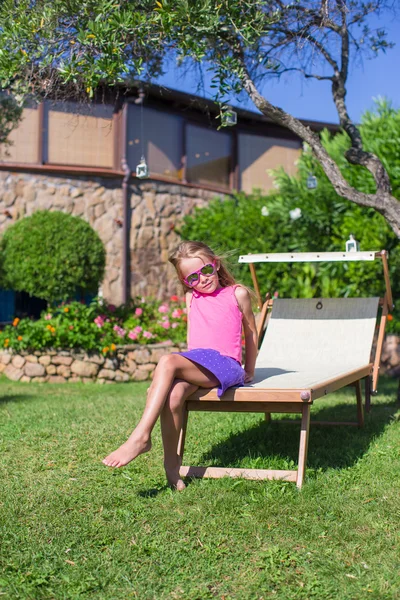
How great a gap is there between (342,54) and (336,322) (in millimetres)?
2663

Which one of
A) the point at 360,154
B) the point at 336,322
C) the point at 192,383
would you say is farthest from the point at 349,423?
the point at 360,154

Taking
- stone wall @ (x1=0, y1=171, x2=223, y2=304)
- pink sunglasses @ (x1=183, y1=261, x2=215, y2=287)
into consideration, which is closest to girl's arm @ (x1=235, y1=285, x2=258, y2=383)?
pink sunglasses @ (x1=183, y1=261, x2=215, y2=287)

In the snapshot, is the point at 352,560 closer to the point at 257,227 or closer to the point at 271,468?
the point at 271,468

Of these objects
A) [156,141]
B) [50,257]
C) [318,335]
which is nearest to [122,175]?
[156,141]

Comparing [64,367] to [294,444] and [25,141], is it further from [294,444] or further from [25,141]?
[294,444]

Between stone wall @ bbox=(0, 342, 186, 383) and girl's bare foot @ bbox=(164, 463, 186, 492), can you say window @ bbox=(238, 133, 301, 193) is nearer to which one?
stone wall @ bbox=(0, 342, 186, 383)

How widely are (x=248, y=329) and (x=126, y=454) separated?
1.22m

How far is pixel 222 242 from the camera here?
10.8 meters

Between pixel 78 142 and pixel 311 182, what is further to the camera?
pixel 78 142

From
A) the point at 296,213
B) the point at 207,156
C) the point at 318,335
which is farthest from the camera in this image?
the point at 207,156

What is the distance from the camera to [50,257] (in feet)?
31.2

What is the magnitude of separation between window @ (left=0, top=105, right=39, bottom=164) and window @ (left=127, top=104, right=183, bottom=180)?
167 centimetres

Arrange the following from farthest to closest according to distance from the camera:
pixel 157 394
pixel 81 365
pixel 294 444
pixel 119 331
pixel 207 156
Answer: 1. pixel 207 156
2. pixel 119 331
3. pixel 81 365
4. pixel 294 444
5. pixel 157 394

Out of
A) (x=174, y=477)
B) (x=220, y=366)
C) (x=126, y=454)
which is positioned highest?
(x=220, y=366)
